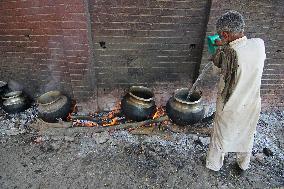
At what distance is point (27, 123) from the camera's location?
19.7ft

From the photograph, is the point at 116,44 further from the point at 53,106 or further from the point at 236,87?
the point at 236,87

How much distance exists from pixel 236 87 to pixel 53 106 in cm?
334

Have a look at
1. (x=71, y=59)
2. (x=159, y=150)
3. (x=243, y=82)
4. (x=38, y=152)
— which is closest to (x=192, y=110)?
(x=159, y=150)

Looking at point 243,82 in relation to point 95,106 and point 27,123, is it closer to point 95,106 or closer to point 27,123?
point 95,106

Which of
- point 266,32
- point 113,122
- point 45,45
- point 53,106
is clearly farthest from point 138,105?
point 266,32

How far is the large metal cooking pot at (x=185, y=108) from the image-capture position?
534 centimetres

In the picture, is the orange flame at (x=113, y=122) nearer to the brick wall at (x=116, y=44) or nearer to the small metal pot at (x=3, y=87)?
the brick wall at (x=116, y=44)

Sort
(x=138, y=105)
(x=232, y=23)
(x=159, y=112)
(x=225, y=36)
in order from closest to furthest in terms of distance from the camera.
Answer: (x=232, y=23) < (x=225, y=36) < (x=138, y=105) < (x=159, y=112)

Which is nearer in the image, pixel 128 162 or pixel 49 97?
pixel 128 162

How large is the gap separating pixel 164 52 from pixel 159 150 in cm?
181

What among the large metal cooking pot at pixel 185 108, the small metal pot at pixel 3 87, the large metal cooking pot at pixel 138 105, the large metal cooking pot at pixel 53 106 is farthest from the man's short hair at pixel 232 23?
the small metal pot at pixel 3 87

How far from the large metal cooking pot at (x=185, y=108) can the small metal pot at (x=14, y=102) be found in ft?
9.64

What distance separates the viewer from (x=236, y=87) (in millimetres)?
3949

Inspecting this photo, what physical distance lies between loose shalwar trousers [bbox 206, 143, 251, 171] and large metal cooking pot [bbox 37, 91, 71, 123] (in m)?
2.77
